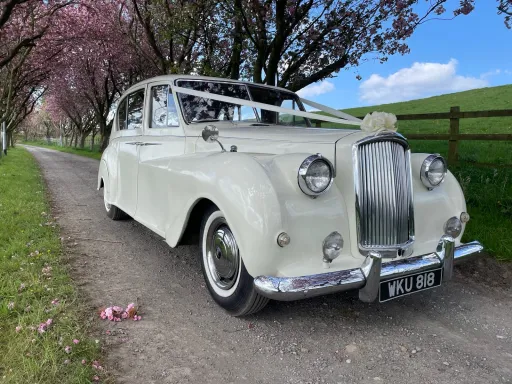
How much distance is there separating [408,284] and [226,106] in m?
2.47

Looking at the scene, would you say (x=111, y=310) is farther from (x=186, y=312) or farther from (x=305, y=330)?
(x=305, y=330)

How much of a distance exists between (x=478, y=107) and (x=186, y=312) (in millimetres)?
22038

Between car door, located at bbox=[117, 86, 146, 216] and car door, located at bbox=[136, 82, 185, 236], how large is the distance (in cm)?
19

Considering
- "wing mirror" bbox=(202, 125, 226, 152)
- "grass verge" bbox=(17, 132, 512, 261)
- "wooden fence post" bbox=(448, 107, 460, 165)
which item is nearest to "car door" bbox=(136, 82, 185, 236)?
"wing mirror" bbox=(202, 125, 226, 152)

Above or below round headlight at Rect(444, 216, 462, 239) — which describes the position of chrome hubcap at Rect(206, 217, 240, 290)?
below

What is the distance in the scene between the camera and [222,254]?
9.68 feet

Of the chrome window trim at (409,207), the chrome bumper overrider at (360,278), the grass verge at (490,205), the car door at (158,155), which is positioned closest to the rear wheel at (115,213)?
the car door at (158,155)

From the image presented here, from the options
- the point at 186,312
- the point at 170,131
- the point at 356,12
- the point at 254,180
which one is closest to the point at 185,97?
the point at 170,131

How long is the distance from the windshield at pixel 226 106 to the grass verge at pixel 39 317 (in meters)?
1.96

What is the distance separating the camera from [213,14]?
9844 mm

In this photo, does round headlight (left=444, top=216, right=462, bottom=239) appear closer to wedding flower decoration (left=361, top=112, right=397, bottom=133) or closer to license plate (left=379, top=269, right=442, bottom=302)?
license plate (left=379, top=269, right=442, bottom=302)

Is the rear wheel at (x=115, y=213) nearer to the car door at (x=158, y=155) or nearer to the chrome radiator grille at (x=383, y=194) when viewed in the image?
the car door at (x=158, y=155)

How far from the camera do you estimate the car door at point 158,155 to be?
366cm

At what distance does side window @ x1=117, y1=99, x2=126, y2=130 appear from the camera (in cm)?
545
